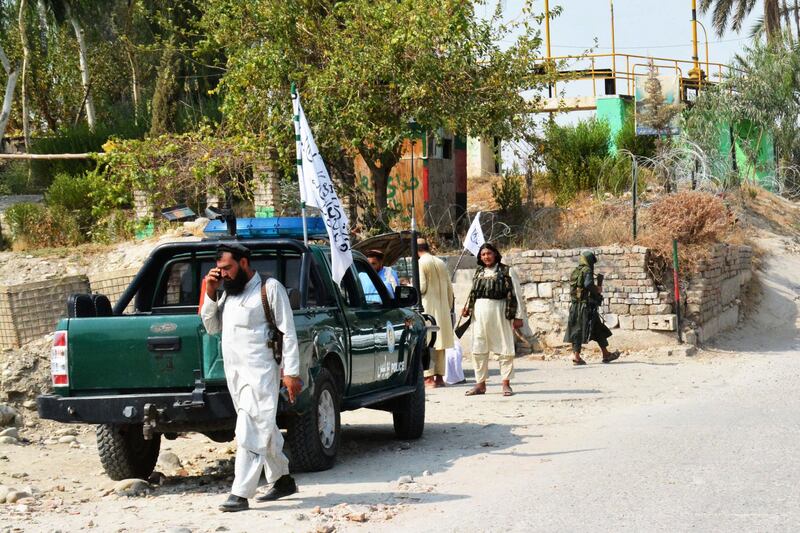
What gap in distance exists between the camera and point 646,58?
116 feet

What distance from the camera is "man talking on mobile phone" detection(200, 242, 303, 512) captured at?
7.52 m

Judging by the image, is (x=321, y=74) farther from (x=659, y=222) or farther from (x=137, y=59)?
(x=137, y=59)

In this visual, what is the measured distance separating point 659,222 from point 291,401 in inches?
545

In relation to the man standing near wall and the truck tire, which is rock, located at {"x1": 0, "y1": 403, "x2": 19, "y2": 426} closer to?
the truck tire

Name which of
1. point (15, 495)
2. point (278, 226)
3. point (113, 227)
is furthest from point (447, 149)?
point (15, 495)

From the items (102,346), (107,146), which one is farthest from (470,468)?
(107,146)

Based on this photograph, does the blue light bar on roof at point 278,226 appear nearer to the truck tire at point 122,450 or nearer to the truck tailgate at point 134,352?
the truck tire at point 122,450

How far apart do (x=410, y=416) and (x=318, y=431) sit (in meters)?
2.24

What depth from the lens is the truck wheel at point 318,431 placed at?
8.62m

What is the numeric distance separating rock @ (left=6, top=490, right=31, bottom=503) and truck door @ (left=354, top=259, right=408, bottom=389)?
317cm

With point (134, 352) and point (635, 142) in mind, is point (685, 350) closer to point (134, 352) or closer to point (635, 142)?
point (134, 352)

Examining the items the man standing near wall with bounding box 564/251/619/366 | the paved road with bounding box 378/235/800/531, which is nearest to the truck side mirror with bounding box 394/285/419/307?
the paved road with bounding box 378/235/800/531

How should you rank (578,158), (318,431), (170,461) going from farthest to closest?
(578,158)
(170,461)
(318,431)

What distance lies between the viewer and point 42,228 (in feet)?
88.5
